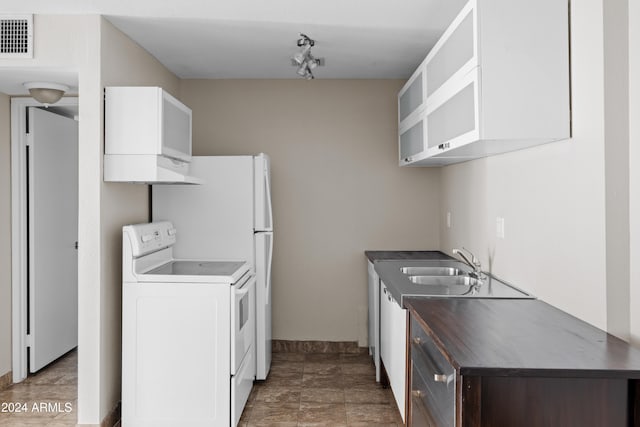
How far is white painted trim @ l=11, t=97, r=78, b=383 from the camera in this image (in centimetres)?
375

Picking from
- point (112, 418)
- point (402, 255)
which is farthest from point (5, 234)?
point (402, 255)

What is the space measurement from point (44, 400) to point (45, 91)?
2.09 meters

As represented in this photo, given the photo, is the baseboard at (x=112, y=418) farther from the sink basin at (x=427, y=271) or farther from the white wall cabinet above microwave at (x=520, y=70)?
the white wall cabinet above microwave at (x=520, y=70)

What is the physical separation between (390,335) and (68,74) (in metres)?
2.54

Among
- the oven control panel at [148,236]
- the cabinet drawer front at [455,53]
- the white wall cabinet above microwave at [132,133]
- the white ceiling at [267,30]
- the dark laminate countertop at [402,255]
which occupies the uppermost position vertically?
the white ceiling at [267,30]

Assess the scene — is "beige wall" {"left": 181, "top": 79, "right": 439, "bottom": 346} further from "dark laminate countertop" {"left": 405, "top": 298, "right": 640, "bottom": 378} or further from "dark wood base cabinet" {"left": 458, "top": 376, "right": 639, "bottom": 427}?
"dark wood base cabinet" {"left": 458, "top": 376, "right": 639, "bottom": 427}

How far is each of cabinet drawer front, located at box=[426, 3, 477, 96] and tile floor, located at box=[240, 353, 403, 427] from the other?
2.07 metres

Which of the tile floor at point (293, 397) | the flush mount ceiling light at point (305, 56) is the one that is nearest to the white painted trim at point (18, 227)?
the tile floor at point (293, 397)

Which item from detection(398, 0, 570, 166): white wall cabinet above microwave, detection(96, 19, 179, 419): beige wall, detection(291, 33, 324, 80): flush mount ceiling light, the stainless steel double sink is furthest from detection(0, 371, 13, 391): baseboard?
detection(398, 0, 570, 166): white wall cabinet above microwave

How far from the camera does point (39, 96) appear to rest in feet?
11.0

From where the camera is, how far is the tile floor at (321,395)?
3.22 m

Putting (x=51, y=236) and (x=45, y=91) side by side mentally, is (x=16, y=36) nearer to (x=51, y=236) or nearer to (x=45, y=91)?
(x=45, y=91)

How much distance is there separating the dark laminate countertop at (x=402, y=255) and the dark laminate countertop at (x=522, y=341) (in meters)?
1.73

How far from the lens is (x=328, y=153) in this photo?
4.55m
